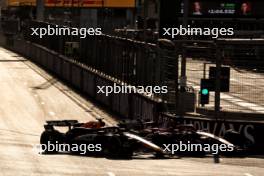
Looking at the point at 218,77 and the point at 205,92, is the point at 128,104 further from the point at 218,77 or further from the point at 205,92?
the point at 218,77

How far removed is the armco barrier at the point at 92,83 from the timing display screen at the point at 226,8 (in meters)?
17.6

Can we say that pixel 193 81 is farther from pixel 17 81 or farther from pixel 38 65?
pixel 38 65

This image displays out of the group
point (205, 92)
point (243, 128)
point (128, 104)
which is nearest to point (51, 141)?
point (205, 92)

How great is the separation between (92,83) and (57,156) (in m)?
18.0

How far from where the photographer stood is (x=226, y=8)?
2825 inches

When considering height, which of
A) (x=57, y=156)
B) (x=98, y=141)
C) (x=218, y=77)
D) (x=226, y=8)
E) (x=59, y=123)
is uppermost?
(x=226, y=8)

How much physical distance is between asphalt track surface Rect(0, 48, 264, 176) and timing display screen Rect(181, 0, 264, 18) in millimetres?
29301

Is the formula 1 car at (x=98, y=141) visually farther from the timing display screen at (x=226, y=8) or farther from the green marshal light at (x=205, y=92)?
the timing display screen at (x=226, y=8)

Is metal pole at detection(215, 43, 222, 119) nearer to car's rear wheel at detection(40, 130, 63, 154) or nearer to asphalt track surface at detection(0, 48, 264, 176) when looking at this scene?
asphalt track surface at detection(0, 48, 264, 176)

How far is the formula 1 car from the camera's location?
74.1 feet

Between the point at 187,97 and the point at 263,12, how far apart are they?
4912 centimetres

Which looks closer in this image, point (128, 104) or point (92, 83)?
point (128, 104)

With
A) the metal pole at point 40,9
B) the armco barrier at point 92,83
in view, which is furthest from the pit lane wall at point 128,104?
the metal pole at point 40,9

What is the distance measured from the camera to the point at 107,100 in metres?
36.5
